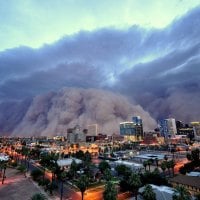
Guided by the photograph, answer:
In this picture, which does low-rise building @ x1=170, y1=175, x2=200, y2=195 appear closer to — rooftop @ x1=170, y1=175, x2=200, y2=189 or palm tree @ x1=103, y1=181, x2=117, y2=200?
rooftop @ x1=170, y1=175, x2=200, y2=189

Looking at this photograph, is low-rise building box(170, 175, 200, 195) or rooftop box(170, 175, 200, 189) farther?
rooftop box(170, 175, 200, 189)

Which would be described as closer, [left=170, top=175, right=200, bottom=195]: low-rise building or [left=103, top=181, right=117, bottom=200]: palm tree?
[left=103, top=181, right=117, bottom=200]: palm tree

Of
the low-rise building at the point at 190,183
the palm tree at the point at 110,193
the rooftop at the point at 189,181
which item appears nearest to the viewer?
the palm tree at the point at 110,193

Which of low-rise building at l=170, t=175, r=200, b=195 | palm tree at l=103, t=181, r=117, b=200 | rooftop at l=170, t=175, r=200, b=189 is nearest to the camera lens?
palm tree at l=103, t=181, r=117, b=200

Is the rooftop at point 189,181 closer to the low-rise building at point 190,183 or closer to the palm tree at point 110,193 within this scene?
the low-rise building at point 190,183

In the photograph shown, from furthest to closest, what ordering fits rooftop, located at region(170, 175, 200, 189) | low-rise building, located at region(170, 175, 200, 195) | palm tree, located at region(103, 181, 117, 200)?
1. rooftop, located at region(170, 175, 200, 189)
2. low-rise building, located at region(170, 175, 200, 195)
3. palm tree, located at region(103, 181, 117, 200)

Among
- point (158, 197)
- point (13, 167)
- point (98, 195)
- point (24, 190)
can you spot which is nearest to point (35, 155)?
point (13, 167)

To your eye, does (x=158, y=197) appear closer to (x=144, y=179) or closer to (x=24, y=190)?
(x=144, y=179)

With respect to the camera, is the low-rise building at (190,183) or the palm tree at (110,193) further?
the low-rise building at (190,183)

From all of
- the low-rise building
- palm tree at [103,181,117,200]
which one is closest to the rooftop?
the low-rise building

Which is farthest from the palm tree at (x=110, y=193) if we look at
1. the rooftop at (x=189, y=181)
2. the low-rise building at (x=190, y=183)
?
the rooftop at (x=189, y=181)

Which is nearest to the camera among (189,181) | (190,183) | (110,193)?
(110,193)

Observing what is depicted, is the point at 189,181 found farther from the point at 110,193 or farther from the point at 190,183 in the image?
the point at 110,193

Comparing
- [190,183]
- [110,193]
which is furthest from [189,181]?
[110,193]
